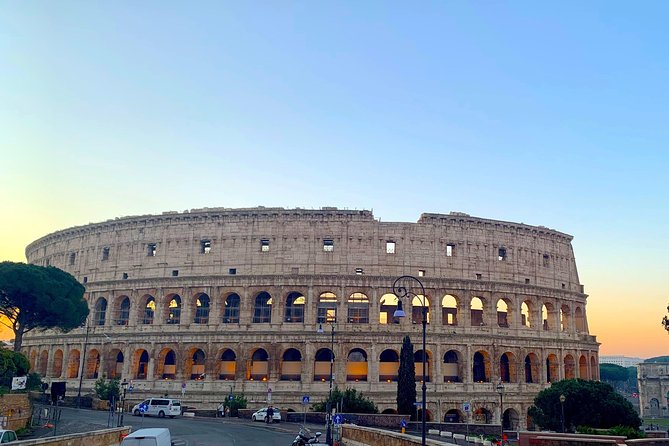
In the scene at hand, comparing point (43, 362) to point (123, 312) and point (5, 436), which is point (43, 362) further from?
point (5, 436)

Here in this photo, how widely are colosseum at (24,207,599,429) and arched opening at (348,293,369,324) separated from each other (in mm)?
109

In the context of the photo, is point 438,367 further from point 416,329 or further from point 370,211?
point 370,211

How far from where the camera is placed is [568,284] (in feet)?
225

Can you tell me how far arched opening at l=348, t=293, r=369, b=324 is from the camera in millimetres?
59188

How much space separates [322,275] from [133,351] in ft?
72.7

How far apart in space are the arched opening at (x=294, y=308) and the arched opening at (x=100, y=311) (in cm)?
2201

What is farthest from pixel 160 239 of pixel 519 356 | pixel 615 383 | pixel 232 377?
pixel 615 383

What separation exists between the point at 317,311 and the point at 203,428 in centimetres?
2144

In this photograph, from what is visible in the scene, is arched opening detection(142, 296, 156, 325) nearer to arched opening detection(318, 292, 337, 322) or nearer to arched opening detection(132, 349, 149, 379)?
arched opening detection(132, 349, 149, 379)

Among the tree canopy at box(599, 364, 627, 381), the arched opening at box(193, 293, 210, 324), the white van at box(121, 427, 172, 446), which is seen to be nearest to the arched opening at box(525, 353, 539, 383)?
the arched opening at box(193, 293, 210, 324)

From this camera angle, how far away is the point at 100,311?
66125 millimetres

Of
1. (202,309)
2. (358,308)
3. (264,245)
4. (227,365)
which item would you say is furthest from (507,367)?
(202,309)

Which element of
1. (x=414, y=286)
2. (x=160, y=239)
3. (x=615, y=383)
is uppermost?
(x=160, y=239)

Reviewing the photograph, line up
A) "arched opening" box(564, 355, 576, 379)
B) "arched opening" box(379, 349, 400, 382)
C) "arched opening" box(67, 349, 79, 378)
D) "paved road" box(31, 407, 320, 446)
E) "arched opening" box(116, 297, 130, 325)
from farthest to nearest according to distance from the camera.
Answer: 1. "arched opening" box(564, 355, 576, 379)
2. "arched opening" box(67, 349, 79, 378)
3. "arched opening" box(116, 297, 130, 325)
4. "arched opening" box(379, 349, 400, 382)
5. "paved road" box(31, 407, 320, 446)
